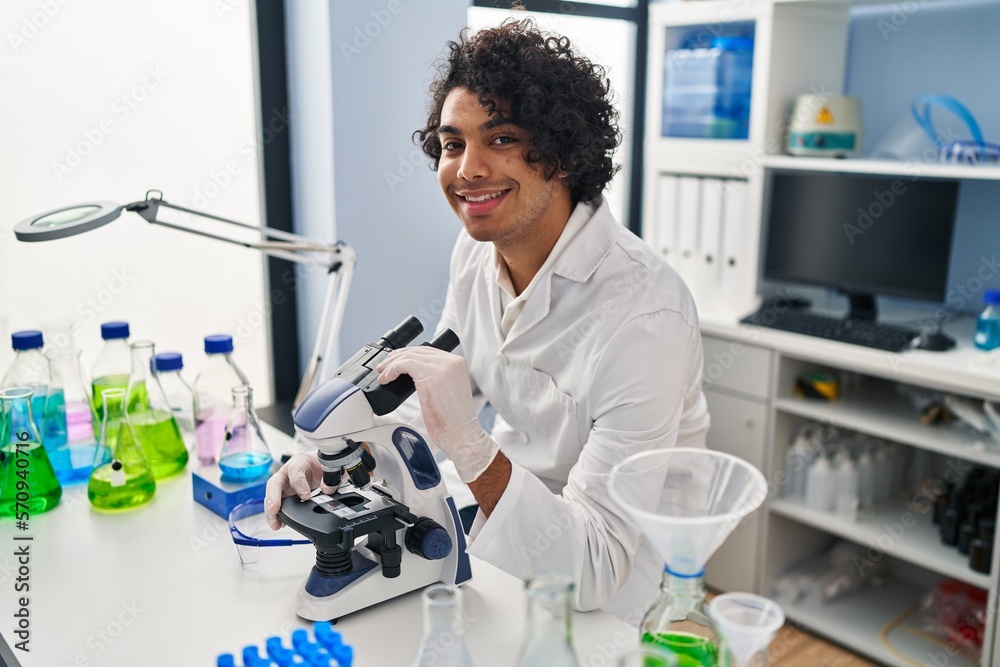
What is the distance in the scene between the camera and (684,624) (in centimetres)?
80

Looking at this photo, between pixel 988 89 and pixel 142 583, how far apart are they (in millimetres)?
2377

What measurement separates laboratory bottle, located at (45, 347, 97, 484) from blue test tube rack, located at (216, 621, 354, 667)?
2.51 feet

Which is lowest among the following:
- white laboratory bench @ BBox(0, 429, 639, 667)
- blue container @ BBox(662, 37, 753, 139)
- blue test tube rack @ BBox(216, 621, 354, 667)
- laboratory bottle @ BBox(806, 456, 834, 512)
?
laboratory bottle @ BBox(806, 456, 834, 512)

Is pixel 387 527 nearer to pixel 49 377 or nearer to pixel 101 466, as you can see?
pixel 101 466

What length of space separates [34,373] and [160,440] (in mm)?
269

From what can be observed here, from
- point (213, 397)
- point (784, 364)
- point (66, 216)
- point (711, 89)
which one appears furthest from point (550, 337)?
point (711, 89)

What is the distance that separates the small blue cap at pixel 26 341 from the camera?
1.53 metres

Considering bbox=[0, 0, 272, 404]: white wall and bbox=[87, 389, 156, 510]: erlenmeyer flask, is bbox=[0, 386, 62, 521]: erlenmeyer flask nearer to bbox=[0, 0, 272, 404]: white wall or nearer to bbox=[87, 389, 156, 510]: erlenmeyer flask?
bbox=[87, 389, 156, 510]: erlenmeyer flask

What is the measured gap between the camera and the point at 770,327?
7.84ft

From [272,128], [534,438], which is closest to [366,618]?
[534,438]

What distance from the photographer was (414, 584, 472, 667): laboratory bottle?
773 mm

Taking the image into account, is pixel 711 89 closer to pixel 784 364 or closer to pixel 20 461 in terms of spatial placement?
pixel 784 364

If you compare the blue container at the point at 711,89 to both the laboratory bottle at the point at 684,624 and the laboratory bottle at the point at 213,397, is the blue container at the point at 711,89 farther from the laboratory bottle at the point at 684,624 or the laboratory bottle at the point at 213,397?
the laboratory bottle at the point at 684,624

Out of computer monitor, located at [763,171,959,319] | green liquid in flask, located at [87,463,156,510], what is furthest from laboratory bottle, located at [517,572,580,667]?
computer monitor, located at [763,171,959,319]
